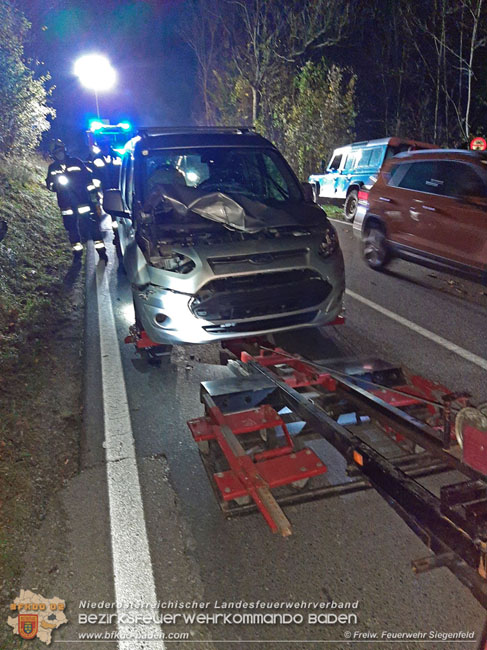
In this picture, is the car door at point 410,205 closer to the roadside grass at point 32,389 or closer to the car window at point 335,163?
the roadside grass at point 32,389

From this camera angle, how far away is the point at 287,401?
133 inches

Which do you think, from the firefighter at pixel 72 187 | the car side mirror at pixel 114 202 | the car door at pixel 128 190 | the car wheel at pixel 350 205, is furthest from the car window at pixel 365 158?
the car side mirror at pixel 114 202

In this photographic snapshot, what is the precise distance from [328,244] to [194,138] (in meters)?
2.08

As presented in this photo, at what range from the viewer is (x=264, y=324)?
181 inches

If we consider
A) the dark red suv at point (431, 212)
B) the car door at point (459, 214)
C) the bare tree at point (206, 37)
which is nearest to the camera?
the car door at point (459, 214)

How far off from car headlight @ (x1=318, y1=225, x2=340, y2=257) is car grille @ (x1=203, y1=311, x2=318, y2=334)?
1.92ft

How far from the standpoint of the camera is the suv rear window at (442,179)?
6786mm

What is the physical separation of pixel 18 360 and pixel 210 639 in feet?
12.7

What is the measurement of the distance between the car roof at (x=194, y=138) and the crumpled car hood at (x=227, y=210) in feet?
2.12

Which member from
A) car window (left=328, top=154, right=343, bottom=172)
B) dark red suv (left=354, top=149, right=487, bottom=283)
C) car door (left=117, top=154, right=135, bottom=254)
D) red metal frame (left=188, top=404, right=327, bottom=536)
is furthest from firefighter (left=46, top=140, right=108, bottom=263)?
car window (left=328, top=154, right=343, bottom=172)

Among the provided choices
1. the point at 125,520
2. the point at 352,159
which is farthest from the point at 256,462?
the point at 352,159

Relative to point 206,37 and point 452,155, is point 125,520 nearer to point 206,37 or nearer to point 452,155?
point 452,155

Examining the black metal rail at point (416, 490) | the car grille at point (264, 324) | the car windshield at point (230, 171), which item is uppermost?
the car windshield at point (230, 171)

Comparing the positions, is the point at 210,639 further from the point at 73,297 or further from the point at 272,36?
the point at 272,36
